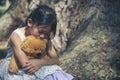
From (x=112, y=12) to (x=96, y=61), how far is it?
3.73 feet

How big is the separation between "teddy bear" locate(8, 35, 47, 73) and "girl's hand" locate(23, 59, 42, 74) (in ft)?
0.27

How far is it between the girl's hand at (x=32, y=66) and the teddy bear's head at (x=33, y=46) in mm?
101

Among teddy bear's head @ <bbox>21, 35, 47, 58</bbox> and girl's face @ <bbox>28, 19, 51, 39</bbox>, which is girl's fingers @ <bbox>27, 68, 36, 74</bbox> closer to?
teddy bear's head @ <bbox>21, 35, 47, 58</bbox>

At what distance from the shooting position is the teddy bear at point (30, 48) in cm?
513

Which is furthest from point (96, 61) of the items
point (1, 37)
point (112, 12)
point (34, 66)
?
point (1, 37)

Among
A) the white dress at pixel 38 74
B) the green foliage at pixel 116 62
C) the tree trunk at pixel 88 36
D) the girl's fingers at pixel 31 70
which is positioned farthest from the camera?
the tree trunk at pixel 88 36

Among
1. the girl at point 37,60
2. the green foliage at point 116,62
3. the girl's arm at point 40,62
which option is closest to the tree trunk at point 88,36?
the green foliage at point 116,62

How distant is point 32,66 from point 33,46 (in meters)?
0.26

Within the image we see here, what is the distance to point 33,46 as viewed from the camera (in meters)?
5.18

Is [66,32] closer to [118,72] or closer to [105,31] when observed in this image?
[105,31]

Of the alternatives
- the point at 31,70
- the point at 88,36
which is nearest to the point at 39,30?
the point at 31,70

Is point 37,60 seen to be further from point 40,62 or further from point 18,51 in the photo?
point 18,51

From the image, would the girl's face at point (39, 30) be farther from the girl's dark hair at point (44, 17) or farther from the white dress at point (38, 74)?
the white dress at point (38, 74)

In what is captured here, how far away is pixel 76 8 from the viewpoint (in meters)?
8.35
